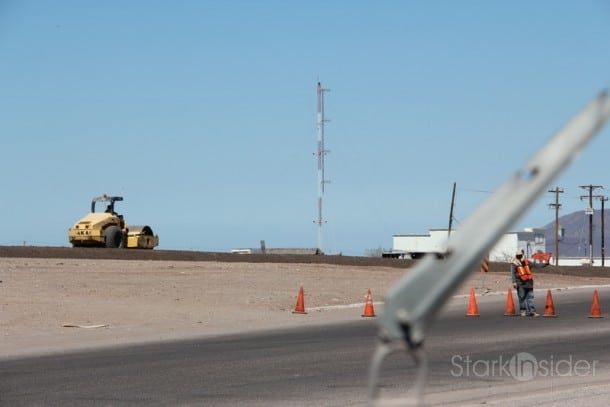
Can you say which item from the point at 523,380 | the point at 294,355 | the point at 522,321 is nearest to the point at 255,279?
the point at 522,321

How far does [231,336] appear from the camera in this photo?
22688 millimetres

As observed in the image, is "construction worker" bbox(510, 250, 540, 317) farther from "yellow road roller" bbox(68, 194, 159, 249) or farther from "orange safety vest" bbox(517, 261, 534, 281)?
"yellow road roller" bbox(68, 194, 159, 249)

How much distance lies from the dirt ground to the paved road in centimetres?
271

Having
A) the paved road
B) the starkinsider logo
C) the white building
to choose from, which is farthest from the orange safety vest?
the white building

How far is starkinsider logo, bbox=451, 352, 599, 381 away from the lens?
15.1m

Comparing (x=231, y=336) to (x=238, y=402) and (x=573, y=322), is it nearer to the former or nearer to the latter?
(x=573, y=322)

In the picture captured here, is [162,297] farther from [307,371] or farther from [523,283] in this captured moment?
[307,371]

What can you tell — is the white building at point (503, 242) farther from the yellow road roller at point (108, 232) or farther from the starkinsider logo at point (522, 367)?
the starkinsider logo at point (522, 367)

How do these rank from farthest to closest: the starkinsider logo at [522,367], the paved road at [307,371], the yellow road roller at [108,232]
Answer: the yellow road roller at [108,232], the starkinsider logo at [522,367], the paved road at [307,371]

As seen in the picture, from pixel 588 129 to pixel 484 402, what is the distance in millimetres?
10046

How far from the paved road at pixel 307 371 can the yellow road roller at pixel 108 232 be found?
103 feet

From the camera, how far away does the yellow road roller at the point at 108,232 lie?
53.2 metres

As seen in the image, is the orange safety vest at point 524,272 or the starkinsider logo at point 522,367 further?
the orange safety vest at point 524,272

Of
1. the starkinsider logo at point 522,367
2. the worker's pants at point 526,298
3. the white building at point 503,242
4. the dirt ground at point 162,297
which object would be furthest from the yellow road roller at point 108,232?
the white building at point 503,242
